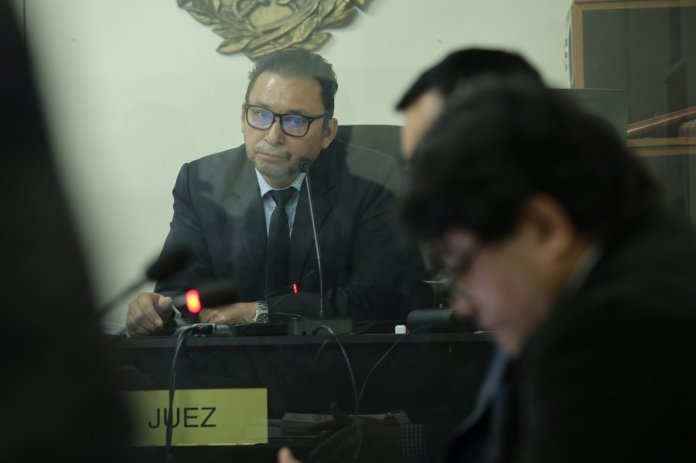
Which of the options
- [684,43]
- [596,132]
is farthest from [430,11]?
[596,132]

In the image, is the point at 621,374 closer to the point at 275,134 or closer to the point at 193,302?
the point at 193,302

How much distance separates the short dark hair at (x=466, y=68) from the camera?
179cm

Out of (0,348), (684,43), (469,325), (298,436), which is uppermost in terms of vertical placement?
(684,43)

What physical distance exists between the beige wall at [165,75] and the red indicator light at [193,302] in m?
0.35

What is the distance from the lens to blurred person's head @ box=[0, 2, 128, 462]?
1.87 feet

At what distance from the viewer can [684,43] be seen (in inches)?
117

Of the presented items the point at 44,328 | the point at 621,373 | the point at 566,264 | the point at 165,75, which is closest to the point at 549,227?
the point at 566,264

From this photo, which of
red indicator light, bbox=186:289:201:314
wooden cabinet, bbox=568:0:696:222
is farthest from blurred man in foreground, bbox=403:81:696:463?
wooden cabinet, bbox=568:0:696:222

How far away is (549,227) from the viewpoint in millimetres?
856

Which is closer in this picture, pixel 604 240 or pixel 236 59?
pixel 604 240

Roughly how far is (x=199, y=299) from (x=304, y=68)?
891 mm

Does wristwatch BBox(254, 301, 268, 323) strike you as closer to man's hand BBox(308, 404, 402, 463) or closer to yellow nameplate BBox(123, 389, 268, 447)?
yellow nameplate BBox(123, 389, 268, 447)

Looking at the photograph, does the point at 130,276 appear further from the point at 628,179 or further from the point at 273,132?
the point at 628,179

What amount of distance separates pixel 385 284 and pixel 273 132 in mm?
581
